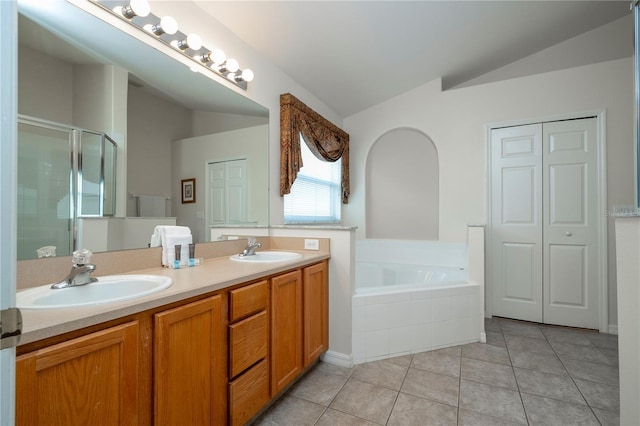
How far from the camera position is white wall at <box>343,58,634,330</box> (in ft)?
8.77

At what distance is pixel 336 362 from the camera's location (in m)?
2.09

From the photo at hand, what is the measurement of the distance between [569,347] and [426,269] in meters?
1.24

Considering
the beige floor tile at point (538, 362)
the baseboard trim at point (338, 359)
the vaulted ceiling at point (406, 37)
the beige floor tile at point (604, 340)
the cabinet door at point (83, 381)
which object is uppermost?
the vaulted ceiling at point (406, 37)

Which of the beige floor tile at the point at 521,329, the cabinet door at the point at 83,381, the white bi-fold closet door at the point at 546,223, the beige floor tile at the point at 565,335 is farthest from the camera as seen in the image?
the white bi-fold closet door at the point at 546,223

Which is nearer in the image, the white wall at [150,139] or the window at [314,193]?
the white wall at [150,139]

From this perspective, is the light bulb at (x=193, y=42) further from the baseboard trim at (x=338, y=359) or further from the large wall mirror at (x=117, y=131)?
the baseboard trim at (x=338, y=359)

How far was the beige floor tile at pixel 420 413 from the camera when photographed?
4.90ft

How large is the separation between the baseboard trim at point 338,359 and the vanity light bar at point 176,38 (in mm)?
2060

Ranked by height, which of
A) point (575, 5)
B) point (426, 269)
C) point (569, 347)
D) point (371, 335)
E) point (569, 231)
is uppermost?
point (575, 5)

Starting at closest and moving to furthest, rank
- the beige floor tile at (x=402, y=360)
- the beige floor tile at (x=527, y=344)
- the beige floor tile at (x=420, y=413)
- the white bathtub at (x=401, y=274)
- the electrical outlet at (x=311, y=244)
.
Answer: the beige floor tile at (x=420, y=413)
the beige floor tile at (x=402, y=360)
the electrical outlet at (x=311, y=244)
the beige floor tile at (x=527, y=344)
the white bathtub at (x=401, y=274)

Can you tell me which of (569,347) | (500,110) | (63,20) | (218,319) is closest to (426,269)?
(569,347)

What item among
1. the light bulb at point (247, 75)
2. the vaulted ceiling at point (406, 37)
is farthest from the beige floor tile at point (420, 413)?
the vaulted ceiling at point (406, 37)

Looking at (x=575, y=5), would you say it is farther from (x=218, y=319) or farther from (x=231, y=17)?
(x=218, y=319)

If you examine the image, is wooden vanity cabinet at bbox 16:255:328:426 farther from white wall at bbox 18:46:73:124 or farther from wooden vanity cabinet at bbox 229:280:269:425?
white wall at bbox 18:46:73:124
